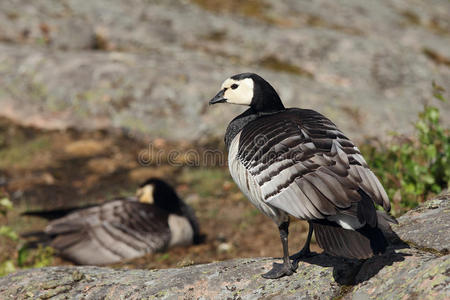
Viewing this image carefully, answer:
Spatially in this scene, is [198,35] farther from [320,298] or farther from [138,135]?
[320,298]

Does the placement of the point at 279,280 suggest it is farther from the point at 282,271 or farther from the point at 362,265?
the point at 362,265

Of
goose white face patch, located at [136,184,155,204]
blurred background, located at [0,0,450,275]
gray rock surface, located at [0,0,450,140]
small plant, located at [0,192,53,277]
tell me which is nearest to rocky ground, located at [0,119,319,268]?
blurred background, located at [0,0,450,275]

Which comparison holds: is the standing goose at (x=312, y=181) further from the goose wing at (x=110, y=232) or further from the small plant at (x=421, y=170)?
the goose wing at (x=110, y=232)

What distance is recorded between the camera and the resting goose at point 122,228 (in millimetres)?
8430

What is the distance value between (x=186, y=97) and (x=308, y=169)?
30.0 feet

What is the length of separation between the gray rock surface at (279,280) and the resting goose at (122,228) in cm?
319

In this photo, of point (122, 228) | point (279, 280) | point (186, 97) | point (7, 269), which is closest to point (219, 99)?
point (279, 280)

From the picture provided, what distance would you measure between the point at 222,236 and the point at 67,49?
9340 mm

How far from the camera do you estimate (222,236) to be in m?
9.07

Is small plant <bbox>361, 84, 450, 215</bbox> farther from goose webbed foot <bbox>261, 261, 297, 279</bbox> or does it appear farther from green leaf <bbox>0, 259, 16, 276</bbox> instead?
green leaf <bbox>0, 259, 16, 276</bbox>

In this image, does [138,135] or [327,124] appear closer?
[327,124]

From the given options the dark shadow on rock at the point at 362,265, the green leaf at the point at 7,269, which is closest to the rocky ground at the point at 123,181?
the green leaf at the point at 7,269

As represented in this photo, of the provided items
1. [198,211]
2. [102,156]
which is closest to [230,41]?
[102,156]

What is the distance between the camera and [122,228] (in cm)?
857
